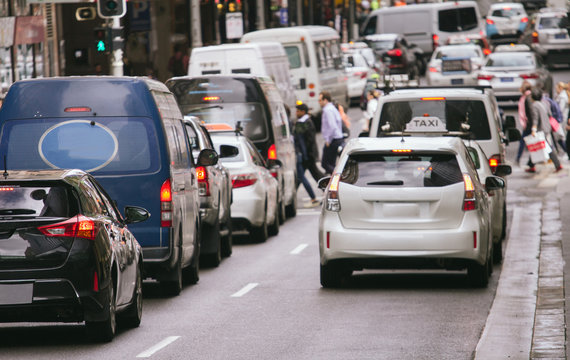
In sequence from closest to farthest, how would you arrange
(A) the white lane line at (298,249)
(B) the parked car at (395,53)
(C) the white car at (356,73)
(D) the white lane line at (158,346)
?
(D) the white lane line at (158,346), (A) the white lane line at (298,249), (C) the white car at (356,73), (B) the parked car at (395,53)

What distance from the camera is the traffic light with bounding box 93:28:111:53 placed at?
28.5 meters

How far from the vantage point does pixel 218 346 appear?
468 inches

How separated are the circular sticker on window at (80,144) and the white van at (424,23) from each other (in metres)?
49.9

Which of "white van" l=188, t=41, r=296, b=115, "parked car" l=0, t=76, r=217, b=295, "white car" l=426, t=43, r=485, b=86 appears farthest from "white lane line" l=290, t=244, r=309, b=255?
"white car" l=426, t=43, r=485, b=86

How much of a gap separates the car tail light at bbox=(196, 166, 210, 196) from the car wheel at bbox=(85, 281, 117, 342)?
6.14 metres

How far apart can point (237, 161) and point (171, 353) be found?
32.6 ft

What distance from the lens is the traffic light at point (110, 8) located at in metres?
28.2

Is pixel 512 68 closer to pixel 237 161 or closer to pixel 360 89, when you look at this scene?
pixel 360 89

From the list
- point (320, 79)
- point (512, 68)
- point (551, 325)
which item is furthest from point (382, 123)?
point (512, 68)

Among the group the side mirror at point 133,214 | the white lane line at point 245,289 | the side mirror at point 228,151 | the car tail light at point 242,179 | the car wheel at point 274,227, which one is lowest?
the car wheel at point 274,227

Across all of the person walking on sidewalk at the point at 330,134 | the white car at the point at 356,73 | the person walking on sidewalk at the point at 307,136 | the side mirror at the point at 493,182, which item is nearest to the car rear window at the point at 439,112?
the side mirror at the point at 493,182

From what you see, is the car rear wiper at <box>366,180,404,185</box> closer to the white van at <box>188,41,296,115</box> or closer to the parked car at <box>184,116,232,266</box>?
the parked car at <box>184,116,232,266</box>

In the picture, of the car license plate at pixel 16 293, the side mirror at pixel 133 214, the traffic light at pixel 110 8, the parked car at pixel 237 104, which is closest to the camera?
the car license plate at pixel 16 293

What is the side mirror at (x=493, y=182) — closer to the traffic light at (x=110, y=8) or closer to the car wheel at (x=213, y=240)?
the car wheel at (x=213, y=240)
